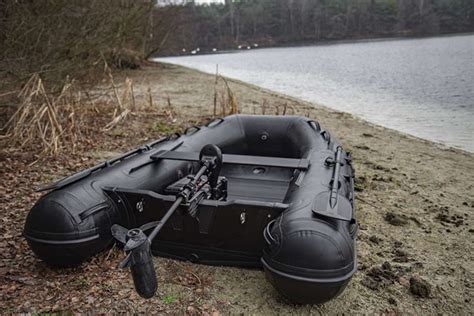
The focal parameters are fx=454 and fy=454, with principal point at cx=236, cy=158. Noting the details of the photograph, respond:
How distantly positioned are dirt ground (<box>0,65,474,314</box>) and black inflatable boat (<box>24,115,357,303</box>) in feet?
0.52

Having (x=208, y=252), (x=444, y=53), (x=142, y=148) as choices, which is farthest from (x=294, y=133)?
(x=444, y=53)

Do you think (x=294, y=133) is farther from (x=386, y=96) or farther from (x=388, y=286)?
(x=386, y=96)

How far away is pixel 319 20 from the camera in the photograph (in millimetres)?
53438

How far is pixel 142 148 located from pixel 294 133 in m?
1.68

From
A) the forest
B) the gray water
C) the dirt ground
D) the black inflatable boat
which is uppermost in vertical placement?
the forest

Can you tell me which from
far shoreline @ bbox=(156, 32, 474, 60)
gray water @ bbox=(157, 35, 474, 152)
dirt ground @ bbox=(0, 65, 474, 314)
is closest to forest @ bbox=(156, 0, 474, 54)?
far shoreline @ bbox=(156, 32, 474, 60)

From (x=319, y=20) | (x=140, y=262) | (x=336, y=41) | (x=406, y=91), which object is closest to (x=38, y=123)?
(x=140, y=262)

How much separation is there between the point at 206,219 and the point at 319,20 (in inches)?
2131

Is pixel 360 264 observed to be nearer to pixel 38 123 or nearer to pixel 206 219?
pixel 206 219

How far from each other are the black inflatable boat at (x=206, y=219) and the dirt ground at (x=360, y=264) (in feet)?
0.52

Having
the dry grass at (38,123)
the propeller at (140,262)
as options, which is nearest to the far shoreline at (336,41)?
the dry grass at (38,123)

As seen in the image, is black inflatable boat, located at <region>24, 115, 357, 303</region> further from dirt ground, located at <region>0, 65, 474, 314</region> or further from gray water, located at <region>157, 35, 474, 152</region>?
gray water, located at <region>157, 35, 474, 152</region>

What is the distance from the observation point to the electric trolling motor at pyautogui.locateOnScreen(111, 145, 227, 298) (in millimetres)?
2053

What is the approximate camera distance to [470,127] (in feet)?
28.8
